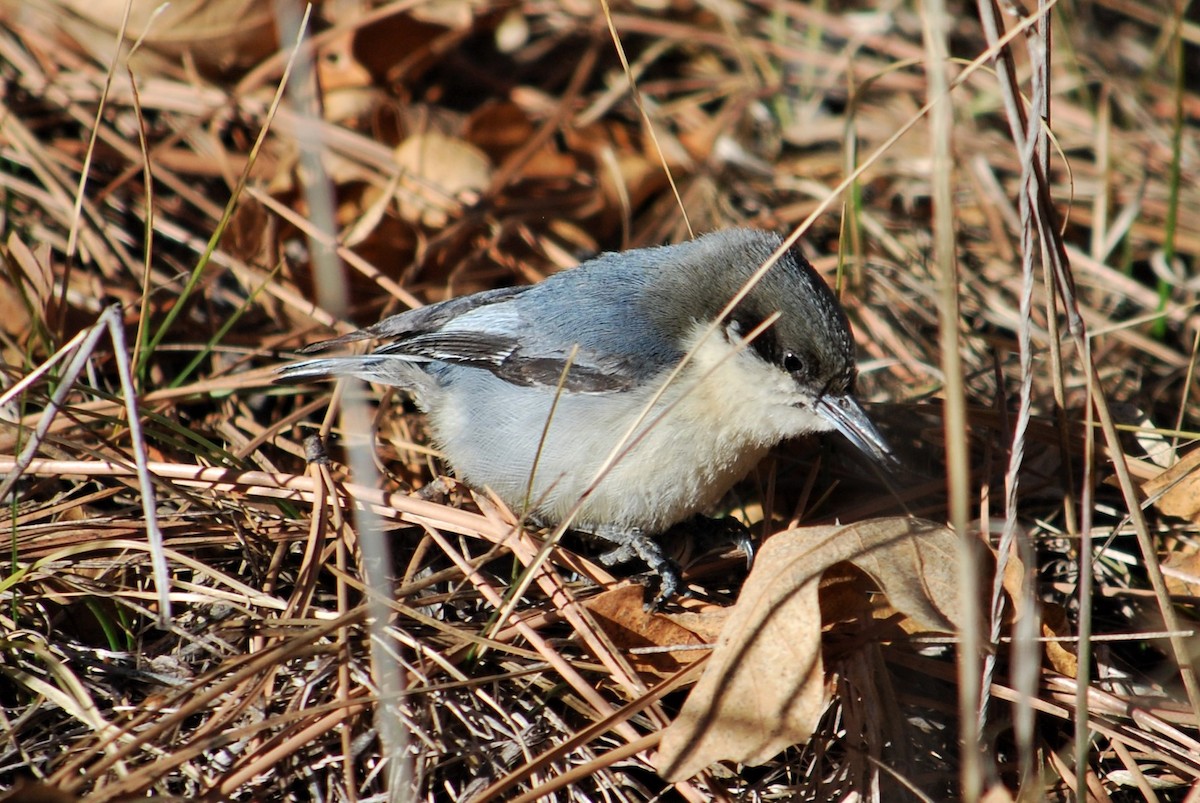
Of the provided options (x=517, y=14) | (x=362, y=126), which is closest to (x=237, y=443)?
(x=362, y=126)

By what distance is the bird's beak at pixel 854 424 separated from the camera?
2.46 meters

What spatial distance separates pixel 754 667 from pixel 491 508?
2.77ft

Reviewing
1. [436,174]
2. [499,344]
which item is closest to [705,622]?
[499,344]

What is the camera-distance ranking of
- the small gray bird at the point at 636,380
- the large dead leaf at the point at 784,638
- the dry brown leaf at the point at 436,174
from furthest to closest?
the dry brown leaf at the point at 436,174 < the small gray bird at the point at 636,380 < the large dead leaf at the point at 784,638

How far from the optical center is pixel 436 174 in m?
3.56

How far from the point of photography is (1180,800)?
6.97 ft

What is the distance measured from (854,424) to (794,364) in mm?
199

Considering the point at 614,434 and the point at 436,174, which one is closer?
the point at 614,434

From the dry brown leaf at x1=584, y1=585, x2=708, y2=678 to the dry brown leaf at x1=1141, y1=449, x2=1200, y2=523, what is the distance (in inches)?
46.6

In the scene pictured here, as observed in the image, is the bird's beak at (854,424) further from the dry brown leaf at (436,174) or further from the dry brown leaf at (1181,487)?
the dry brown leaf at (436,174)

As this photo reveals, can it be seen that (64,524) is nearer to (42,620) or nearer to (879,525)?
(42,620)

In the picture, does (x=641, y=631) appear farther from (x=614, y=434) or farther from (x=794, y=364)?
(x=794, y=364)

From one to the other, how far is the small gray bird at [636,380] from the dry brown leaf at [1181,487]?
0.63 m

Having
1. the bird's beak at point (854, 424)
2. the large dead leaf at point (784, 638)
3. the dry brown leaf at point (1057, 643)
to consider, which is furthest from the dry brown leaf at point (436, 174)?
the dry brown leaf at point (1057, 643)
